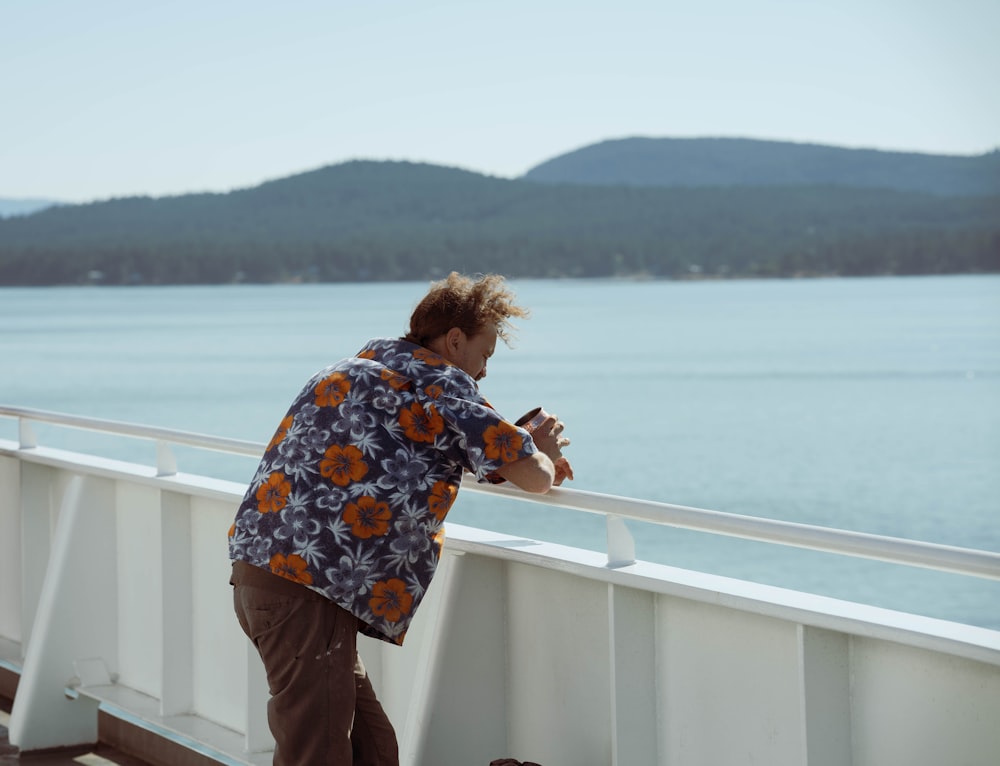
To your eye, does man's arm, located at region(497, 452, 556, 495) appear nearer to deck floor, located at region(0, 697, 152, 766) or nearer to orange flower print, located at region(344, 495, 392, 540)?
orange flower print, located at region(344, 495, 392, 540)

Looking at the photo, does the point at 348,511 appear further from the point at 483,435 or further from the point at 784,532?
the point at 784,532

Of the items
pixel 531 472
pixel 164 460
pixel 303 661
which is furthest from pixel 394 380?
pixel 164 460

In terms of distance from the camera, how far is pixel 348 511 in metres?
2.80

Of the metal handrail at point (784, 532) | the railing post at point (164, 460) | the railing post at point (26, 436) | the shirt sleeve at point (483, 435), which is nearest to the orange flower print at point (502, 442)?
the shirt sleeve at point (483, 435)

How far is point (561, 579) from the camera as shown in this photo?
330 cm

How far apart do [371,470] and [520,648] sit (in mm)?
815

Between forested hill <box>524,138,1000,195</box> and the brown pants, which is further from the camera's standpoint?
forested hill <box>524,138,1000,195</box>

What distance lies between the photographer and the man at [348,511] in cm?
281

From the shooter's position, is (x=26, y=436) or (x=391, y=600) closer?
(x=391, y=600)

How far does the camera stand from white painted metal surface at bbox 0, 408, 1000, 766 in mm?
2570

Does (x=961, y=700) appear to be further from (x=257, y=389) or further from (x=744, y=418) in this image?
(x=257, y=389)

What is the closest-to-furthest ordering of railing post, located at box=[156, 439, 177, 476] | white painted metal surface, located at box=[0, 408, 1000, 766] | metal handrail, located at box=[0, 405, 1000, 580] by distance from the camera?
1. metal handrail, located at box=[0, 405, 1000, 580]
2. white painted metal surface, located at box=[0, 408, 1000, 766]
3. railing post, located at box=[156, 439, 177, 476]

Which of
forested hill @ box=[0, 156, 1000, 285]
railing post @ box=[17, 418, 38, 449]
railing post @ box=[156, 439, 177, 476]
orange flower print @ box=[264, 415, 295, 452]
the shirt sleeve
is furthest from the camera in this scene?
forested hill @ box=[0, 156, 1000, 285]

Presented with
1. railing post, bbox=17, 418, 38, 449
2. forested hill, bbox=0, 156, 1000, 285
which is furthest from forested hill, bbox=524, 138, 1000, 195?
railing post, bbox=17, 418, 38, 449
